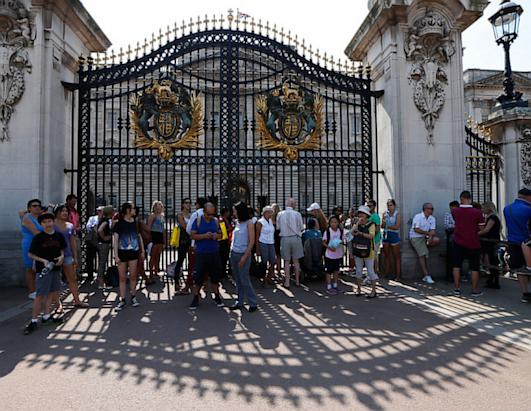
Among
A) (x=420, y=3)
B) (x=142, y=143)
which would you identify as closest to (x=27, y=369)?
(x=142, y=143)

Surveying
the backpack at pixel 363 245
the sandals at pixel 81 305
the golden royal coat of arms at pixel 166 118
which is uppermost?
the golden royal coat of arms at pixel 166 118

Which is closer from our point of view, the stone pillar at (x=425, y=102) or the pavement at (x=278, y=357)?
the pavement at (x=278, y=357)

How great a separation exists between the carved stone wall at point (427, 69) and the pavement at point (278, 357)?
4643 millimetres

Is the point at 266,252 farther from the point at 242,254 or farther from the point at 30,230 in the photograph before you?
the point at 30,230

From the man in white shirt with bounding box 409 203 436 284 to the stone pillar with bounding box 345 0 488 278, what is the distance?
1.27 feet

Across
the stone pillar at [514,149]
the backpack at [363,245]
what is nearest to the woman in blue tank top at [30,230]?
the backpack at [363,245]

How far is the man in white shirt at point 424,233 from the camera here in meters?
8.71

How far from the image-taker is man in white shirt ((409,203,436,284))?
8715 mm

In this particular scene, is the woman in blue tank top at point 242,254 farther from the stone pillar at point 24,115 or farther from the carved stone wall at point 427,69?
the carved stone wall at point 427,69

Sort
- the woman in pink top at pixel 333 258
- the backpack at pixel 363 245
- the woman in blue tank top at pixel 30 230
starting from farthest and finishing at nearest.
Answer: the woman in pink top at pixel 333 258, the backpack at pixel 363 245, the woman in blue tank top at pixel 30 230

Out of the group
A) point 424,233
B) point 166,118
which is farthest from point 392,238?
point 166,118

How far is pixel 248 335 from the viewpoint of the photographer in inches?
203

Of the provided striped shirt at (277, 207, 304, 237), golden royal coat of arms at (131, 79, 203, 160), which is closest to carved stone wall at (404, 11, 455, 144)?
striped shirt at (277, 207, 304, 237)

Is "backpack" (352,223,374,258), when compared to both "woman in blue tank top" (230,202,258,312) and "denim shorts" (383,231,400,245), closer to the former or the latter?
"denim shorts" (383,231,400,245)
